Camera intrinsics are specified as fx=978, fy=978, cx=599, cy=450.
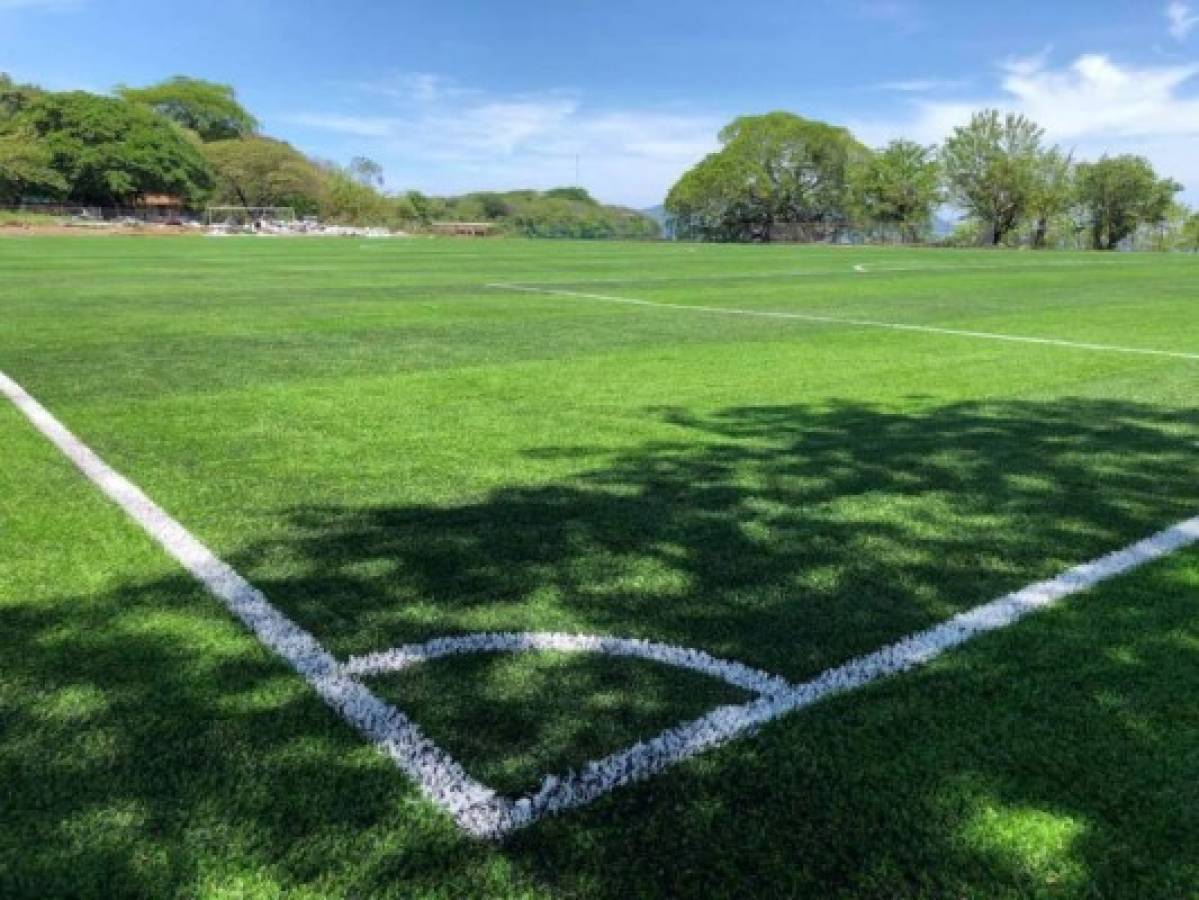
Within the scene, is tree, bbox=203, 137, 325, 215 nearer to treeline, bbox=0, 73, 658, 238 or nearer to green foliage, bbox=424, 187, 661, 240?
treeline, bbox=0, 73, 658, 238

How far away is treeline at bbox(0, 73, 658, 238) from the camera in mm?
83812

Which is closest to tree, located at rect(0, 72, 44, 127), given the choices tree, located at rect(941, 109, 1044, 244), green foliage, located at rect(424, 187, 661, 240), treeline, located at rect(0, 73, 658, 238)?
treeline, located at rect(0, 73, 658, 238)

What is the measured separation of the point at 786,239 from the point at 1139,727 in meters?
93.7

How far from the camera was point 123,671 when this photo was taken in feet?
9.75

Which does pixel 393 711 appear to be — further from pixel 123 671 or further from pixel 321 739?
pixel 123 671

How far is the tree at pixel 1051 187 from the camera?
3029 inches

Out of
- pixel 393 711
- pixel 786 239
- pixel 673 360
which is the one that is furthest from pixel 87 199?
pixel 393 711

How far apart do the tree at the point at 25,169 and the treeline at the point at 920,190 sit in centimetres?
5701

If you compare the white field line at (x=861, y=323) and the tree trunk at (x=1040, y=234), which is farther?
the tree trunk at (x=1040, y=234)

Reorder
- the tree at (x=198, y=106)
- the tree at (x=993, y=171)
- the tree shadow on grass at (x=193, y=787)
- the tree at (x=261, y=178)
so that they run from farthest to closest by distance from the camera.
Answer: the tree at (x=198, y=106) → the tree at (x=261, y=178) → the tree at (x=993, y=171) → the tree shadow on grass at (x=193, y=787)

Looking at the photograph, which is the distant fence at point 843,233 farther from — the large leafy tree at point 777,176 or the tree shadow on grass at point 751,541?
the tree shadow on grass at point 751,541

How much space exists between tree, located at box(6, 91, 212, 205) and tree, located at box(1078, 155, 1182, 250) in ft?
262

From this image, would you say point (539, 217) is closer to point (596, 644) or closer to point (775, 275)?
point (775, 275)

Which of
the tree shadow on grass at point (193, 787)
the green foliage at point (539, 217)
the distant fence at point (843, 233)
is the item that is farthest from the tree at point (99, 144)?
the tree shadow on grass at point (193, 787)
